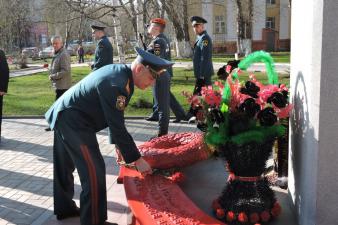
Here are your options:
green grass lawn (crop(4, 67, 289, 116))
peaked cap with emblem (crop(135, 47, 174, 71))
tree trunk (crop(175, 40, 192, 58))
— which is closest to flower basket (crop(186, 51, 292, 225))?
peaked cap with emblem (crop(135, 47, 174, 71))

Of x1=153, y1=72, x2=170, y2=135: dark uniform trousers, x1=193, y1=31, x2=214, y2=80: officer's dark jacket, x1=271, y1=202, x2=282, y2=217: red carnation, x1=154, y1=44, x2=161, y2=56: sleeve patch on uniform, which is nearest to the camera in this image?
x1=271, y1=202, x2=282, y2=217: red carnation

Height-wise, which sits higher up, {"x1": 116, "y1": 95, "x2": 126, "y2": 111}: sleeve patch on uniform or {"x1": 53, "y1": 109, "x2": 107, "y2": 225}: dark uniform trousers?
{"x1": 116, "y1": 95, "x2": 126, "y2": 111}: sleeve patch on uniform

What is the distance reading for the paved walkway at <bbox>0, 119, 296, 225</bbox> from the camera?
4332 millimetres

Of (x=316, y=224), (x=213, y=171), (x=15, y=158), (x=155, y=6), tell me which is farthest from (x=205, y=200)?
(x=155, y=6)

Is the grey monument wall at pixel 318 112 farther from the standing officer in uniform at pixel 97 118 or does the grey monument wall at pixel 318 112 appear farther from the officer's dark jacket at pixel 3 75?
the officer's dark jacket at pixel 3 75

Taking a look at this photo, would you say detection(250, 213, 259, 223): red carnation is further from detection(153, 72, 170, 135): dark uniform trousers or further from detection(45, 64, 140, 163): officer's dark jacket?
detection(153, 72, 170, 135): dark uniform trousers

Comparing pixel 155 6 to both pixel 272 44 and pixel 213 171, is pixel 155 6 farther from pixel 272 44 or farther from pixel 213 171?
pixel 272 44

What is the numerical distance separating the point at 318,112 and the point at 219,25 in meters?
41.8

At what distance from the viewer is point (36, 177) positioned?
563 centimetres

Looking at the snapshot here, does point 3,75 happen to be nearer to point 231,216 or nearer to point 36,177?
point 36,177

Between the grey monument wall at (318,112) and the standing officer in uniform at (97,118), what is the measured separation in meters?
1.10

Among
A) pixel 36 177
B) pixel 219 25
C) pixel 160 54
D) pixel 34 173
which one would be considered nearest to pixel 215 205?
pixel 36 177

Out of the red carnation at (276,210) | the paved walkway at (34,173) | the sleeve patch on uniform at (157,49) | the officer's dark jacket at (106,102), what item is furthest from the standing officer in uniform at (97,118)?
the sleeve patch on uniform at (157,49)

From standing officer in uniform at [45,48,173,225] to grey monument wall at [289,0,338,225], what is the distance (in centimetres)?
110
